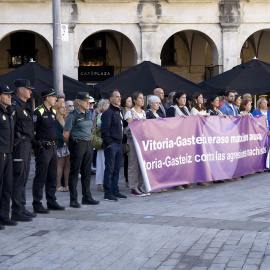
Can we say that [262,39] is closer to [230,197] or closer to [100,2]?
[100,2]

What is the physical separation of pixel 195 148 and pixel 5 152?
17.4 feet

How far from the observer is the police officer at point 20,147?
1046cm

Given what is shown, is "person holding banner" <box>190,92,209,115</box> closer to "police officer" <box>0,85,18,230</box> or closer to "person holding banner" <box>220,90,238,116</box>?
"person holding banner" <box>220,90,238,116</box>

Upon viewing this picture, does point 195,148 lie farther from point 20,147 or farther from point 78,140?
point 20,147

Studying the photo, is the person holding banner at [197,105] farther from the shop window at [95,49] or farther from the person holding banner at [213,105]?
the shop window at [95,49]

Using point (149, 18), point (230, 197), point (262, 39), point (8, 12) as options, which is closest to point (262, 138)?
point (230, 197)

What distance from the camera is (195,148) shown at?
1436 cm

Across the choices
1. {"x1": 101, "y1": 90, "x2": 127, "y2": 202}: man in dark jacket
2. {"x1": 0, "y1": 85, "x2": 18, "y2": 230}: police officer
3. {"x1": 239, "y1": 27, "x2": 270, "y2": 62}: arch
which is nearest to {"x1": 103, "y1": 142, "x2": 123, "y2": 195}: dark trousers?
→ {"x1": 101, "y1": 90, "x2": 127, "y2": 202}: man in dark jacket

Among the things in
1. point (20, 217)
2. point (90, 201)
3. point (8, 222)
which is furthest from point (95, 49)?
point (8, 222)

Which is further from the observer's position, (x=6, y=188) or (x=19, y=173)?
(x=19, y=173)

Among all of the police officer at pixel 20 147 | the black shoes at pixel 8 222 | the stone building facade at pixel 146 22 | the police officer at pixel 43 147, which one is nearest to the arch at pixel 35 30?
the stone building facade at pixel 146 22

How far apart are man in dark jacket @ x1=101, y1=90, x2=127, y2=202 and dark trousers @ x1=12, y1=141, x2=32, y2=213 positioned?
94.5 inches

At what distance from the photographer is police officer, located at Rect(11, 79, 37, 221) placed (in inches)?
412

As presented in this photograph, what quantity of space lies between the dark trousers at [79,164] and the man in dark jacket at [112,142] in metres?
0.79
